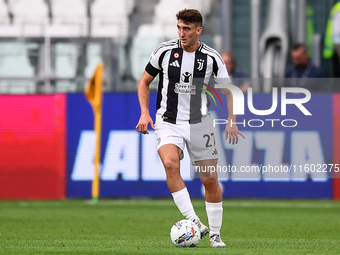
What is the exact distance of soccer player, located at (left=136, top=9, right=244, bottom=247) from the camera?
5.77 m

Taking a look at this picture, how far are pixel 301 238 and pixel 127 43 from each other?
683 centimetres

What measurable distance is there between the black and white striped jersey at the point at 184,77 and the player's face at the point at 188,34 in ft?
0.16

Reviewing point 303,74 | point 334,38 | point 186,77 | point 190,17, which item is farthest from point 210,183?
point 334,38

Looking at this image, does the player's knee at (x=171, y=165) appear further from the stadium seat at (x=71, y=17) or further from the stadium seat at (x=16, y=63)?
the stadium seat at (x=71, y=17)

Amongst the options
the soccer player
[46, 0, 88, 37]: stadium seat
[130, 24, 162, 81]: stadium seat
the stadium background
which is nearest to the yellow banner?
the stadium background

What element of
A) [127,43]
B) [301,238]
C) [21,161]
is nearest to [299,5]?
[127,43]

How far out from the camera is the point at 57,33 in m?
14.5

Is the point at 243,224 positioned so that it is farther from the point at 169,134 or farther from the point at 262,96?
the point at 262,96

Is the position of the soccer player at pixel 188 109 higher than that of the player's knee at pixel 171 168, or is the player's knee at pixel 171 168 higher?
the soccer player at pixel 188 109

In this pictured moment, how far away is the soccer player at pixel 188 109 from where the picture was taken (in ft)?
18.9

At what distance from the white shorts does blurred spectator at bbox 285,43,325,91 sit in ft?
19.9

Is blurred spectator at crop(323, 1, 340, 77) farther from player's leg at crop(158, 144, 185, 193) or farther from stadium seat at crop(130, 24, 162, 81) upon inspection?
player's leg at crop(158, 144, 185, 193)

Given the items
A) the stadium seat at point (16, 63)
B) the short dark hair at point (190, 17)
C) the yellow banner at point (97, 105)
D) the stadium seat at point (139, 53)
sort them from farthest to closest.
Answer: the stadium seat at point (16, 63) → the stadium seat at point (139, 53) → the yellow banner at point (97, 105) → the short dark hair at point (190, 17)

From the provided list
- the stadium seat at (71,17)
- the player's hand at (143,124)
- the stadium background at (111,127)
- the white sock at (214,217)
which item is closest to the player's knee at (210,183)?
the white sock at (214,217)
